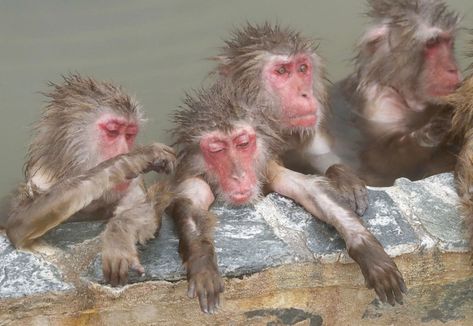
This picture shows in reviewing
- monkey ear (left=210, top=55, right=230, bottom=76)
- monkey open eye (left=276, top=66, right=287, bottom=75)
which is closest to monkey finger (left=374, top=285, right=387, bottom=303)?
monkey open eye (left=276, top=66, right=287, bottom=75)

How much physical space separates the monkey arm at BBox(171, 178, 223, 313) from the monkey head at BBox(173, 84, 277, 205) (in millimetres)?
121

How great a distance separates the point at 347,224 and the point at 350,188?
0.50 meters

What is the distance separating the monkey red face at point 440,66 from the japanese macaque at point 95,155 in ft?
7.58

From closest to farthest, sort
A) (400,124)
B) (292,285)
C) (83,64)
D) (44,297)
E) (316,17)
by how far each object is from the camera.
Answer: (44,297) → (292,285) → (400,124) → (83,64) → (316,17)

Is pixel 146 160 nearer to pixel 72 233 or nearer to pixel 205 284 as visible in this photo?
pixel 72 233

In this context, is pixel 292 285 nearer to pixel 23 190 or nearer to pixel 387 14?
pixel 23 190

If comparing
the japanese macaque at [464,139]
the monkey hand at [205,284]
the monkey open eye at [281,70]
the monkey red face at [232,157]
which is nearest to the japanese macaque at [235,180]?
the monkey red face at [232,157]

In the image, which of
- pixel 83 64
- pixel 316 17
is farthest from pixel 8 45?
pixel 316 17

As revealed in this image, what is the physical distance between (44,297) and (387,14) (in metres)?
3.79

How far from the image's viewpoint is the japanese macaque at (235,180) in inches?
171

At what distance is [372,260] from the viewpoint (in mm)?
A: 4316

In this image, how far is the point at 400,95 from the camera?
6.73 m

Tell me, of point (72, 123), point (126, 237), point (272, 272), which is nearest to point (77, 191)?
point (126, 237)

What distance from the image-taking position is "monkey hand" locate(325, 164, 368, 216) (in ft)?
15.9
